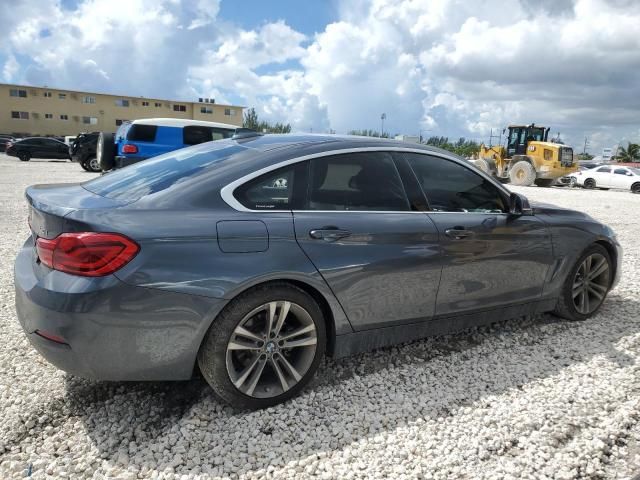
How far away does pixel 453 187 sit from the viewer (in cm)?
348

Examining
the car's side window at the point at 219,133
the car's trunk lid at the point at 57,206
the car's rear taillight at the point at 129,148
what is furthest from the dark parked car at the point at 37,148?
the car's trunk lid at the point at 57,206

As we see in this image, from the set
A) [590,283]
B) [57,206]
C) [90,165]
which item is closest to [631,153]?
[90,165]

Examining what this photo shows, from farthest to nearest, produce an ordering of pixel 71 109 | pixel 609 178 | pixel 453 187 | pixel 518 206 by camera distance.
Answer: pixel 71 109 < pixel 609 178 < pixel 518 206 < pixel 453 187

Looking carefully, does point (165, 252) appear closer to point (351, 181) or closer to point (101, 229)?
point (101, 229)

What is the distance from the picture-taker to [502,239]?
11.4ft

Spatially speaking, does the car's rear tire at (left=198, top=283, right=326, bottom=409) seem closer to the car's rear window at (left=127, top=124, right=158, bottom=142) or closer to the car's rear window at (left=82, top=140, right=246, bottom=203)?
the car's rear window at (left=82, top=140, right=246, bottom=203)

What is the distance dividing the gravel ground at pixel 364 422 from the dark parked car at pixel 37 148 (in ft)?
93.2

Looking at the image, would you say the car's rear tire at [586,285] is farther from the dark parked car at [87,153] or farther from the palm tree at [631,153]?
the palm tree at [631,153]

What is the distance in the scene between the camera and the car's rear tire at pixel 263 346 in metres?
2.47

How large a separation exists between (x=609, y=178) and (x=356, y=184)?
25.9 metres

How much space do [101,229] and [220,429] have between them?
1.19m

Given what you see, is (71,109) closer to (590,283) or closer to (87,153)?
(87,153)

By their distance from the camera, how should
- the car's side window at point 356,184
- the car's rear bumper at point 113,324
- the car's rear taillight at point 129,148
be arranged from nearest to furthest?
the car's rear bumper at point 113,324
the car's side window at point 356,184
the car's rear taillight at point 129,148

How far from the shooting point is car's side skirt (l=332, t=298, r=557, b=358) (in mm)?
2926
